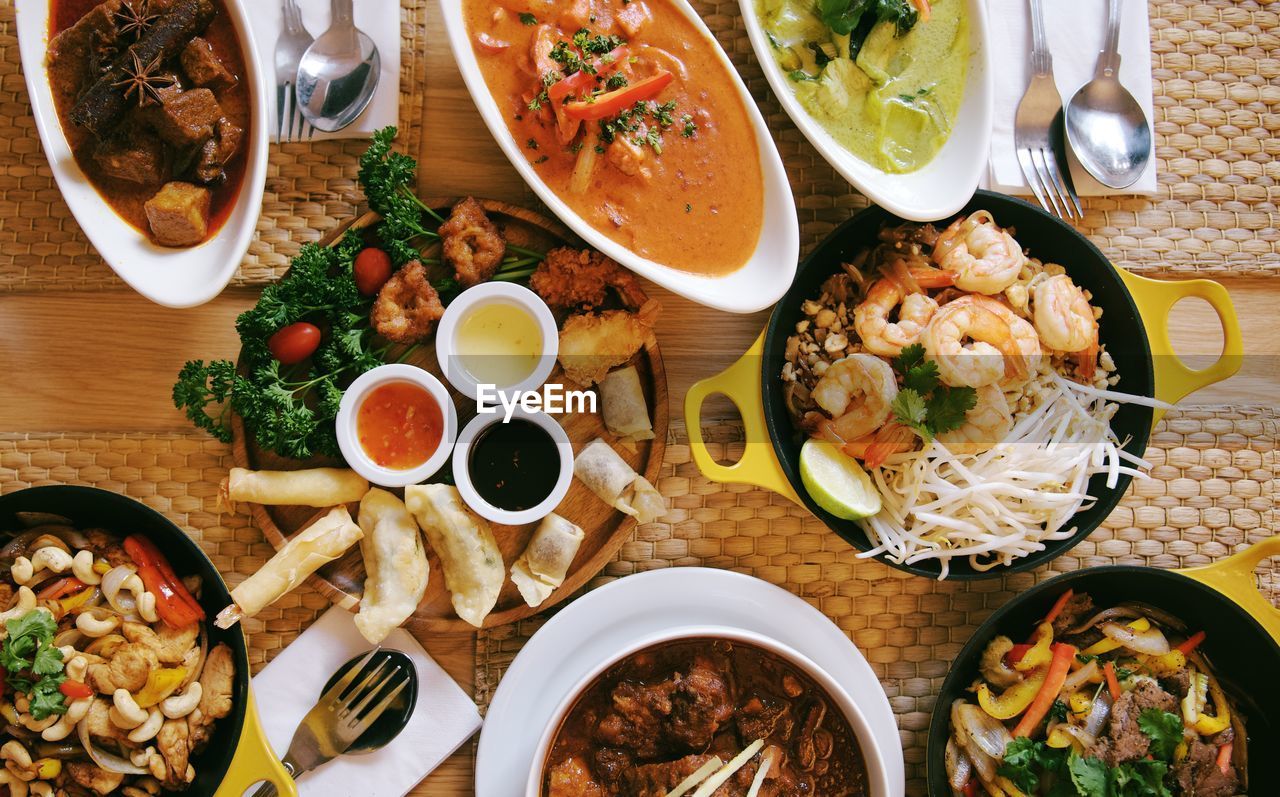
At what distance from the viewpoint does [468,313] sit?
2.89m

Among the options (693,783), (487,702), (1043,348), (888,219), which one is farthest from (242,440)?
(1043,348)

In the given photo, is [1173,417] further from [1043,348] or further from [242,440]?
[242,440]

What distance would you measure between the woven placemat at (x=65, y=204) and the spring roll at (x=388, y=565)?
0.89 metres

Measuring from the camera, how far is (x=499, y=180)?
10.1ft

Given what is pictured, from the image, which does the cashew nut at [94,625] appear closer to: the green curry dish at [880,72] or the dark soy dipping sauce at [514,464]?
the dark soy dipping sauce at [514,464]

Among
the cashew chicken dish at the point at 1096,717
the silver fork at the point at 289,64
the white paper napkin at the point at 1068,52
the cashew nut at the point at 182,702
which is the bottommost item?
the cashew nut at the point at 182,702

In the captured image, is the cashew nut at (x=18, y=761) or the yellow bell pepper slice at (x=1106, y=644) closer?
the cashew nut at (x=18, y=761)

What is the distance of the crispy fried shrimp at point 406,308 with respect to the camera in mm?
2840

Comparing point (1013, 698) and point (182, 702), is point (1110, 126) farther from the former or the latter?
point (182, 702)

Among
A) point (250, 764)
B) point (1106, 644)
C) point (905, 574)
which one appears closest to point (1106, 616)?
point (1106, 644)

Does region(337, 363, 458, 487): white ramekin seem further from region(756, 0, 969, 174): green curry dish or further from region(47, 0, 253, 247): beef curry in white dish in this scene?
region(756, 0, 969, 174): green curry dish

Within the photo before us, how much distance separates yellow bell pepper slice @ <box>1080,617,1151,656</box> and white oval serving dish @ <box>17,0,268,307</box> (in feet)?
9.51

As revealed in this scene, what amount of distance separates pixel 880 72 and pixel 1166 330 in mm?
1257

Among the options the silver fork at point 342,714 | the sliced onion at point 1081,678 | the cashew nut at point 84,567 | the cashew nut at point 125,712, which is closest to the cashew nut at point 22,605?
the cashew nut at point 84,567
